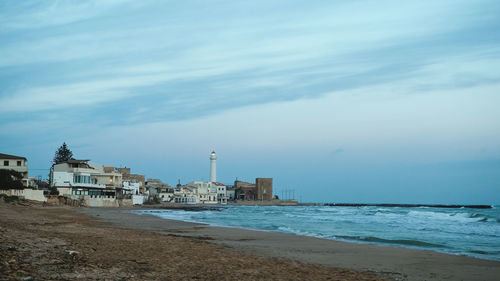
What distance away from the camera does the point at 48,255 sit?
28.0ft

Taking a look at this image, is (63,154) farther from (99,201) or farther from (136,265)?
(136,265)

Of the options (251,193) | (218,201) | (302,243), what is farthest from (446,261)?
(251,193)

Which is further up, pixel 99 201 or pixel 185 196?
pixel 99 201

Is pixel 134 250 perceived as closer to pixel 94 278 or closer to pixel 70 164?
pixel 94 278

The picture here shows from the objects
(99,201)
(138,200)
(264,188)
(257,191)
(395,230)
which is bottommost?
(138,200)

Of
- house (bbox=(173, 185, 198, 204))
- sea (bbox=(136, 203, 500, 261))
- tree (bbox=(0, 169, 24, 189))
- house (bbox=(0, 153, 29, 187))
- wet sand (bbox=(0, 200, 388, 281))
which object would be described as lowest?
house (bbox=(173, 185, 198, 204))

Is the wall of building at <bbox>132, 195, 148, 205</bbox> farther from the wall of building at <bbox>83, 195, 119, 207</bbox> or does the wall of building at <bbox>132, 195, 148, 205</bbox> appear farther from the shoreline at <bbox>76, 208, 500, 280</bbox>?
the shoreline at <bbox>76, 208, 500, 280</bbox>

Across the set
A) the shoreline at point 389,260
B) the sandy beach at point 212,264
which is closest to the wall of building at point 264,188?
the shoreline at point 389,260

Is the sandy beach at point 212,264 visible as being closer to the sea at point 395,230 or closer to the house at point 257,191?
the sea at point 395,230

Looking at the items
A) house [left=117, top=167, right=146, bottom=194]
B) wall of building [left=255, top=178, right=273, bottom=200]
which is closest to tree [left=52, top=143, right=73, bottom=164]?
house [left=117, top=167, right=146, bottom=194]

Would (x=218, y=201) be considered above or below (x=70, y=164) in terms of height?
below

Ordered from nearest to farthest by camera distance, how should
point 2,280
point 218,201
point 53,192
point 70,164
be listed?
point 2,280, point 53,192, point 70,164, point 218,201

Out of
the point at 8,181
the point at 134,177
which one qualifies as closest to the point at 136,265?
the point at 8,181

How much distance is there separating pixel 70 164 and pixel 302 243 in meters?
49.2
